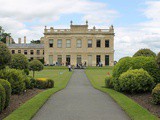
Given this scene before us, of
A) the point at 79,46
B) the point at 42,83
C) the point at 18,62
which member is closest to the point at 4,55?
the point at 18,62

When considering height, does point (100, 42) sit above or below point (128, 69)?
above

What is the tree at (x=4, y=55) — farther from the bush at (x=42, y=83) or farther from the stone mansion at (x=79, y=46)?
the stone mansion at (x=79, y=46)

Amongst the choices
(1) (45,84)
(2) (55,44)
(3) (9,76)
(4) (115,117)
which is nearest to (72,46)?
(2) (55,44)

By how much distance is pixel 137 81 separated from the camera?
1672cm

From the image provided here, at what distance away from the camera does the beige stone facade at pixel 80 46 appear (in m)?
86.2

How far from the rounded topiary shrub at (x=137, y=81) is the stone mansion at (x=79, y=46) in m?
68.4

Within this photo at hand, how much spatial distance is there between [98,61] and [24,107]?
Result: 74043 mm

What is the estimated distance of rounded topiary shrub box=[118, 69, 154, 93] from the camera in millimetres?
16703

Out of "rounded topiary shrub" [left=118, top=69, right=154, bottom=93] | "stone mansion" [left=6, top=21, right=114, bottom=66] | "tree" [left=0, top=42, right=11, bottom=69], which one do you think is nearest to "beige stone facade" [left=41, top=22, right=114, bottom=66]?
"stone mansion" [left=6, top=21, right=114, bottom=66]

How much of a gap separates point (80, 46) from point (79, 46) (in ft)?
1.01

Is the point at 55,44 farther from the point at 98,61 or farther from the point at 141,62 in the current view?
the point at 141,62

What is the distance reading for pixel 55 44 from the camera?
87.1 m

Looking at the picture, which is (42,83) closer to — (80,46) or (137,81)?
(137,81)

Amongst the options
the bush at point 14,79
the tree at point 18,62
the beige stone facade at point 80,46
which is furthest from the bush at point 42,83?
the beige stone facade at point 80,46
